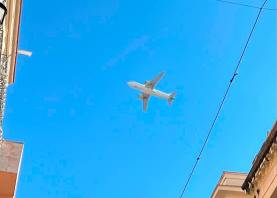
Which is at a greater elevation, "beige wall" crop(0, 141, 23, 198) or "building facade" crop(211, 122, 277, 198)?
"building facade" crop(211, 122, 277, 198)

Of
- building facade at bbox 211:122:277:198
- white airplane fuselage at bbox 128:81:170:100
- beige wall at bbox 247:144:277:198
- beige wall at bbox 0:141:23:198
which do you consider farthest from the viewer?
white airplane fuselage at bbox 128:81:170:100

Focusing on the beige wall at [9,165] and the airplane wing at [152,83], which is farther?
the airplane wing at [152,83]

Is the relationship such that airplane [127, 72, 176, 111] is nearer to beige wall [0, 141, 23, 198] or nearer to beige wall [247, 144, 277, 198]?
beige wall [247, 144, 277, 198]

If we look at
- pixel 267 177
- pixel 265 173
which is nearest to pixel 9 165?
pixel 267 177

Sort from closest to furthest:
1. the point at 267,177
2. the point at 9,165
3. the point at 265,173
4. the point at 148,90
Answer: the point at 9,165 < the point at 267,177 < the point at 265,173 < the point at 148,90

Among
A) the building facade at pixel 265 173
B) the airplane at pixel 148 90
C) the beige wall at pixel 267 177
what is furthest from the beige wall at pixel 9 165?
the airplane at pixel 148 90

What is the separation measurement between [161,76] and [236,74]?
3602cm

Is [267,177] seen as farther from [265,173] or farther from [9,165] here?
[9,165]

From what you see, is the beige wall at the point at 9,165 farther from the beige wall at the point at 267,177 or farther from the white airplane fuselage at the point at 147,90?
the white airplane fuselage at the point at 147,90

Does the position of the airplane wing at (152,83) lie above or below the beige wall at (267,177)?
above

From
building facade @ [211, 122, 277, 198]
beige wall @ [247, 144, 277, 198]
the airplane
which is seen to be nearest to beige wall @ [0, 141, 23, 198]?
building facade @ [211, 122, 277, 198]

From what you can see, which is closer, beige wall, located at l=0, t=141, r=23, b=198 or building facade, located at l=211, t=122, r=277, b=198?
beige wall, located at l=0, t=141, r=23, b=198

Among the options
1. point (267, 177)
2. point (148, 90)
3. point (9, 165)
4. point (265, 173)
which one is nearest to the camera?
point (9, 165)

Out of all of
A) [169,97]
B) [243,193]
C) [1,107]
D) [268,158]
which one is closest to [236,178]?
[243,193]
